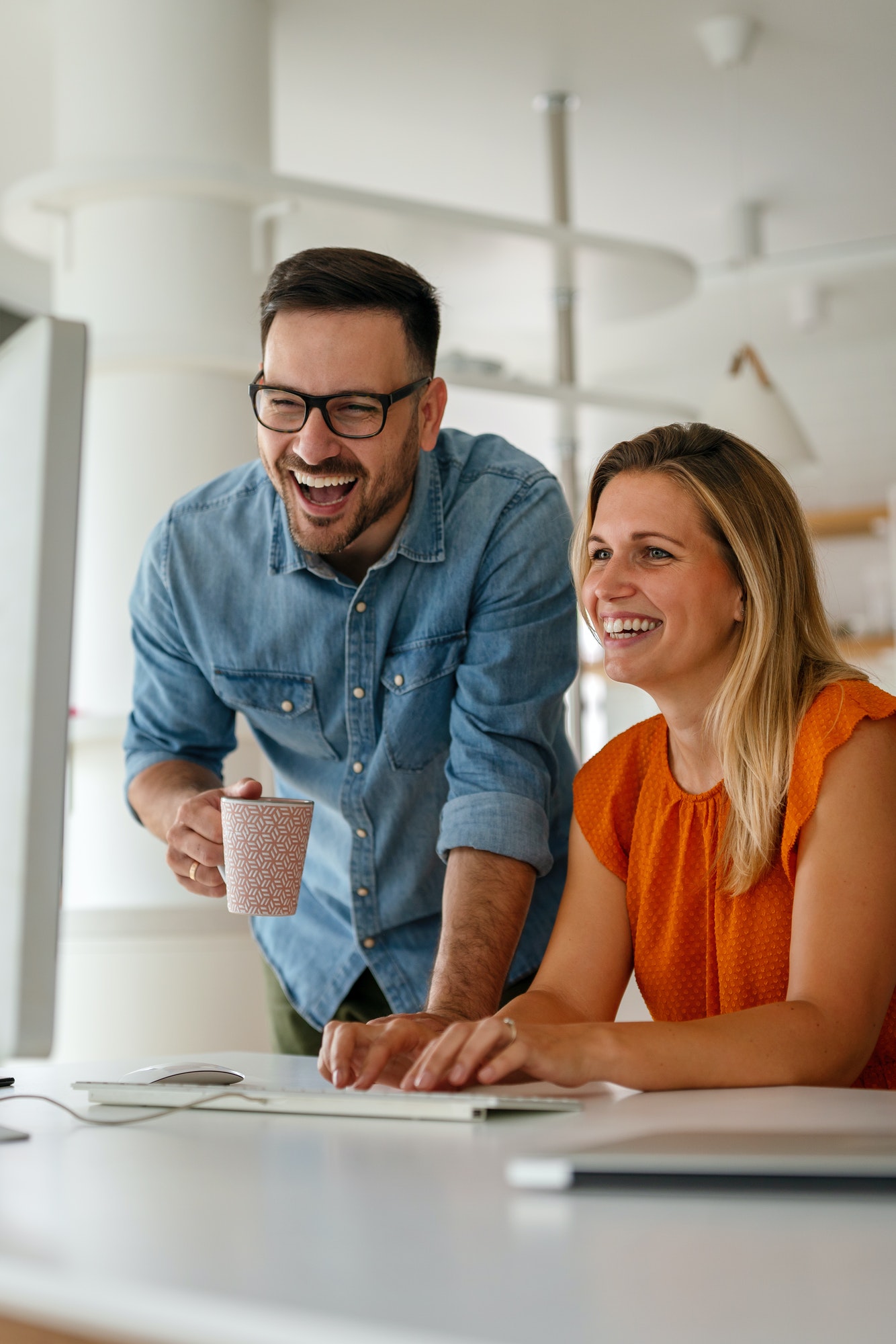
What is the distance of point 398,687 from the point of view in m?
1.67

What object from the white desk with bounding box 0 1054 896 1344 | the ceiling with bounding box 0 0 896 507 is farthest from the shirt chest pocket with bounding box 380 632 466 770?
the ceiling with bounding box 0 0 896 507

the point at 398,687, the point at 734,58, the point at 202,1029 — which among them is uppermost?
the point at 734,58

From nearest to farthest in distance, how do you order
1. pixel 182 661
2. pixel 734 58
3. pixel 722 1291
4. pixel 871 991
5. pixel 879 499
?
1. pixel 722 1291
2. pixel 871 991
3. pixel 182 661
4. pixel 734 58
5. pixel 879 499

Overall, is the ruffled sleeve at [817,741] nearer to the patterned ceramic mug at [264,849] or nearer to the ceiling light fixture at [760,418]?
the patterned ceramic mug at [264,849]

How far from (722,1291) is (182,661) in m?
1.33

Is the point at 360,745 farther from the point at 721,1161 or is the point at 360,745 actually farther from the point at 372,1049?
the point at 721,1161

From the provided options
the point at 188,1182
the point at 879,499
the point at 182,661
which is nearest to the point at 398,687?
the point at 182,661

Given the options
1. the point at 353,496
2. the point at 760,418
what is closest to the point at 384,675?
the point at 353,496

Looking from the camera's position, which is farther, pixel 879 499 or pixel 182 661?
pixel 879 499

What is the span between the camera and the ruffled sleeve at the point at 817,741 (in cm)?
133

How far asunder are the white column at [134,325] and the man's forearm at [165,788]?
1084 mm

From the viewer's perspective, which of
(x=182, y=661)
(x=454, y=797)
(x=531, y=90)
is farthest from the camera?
(x=531, y=90)

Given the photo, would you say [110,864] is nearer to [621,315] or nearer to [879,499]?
[621,315]

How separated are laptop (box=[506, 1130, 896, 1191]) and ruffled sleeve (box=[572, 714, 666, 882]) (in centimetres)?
77
